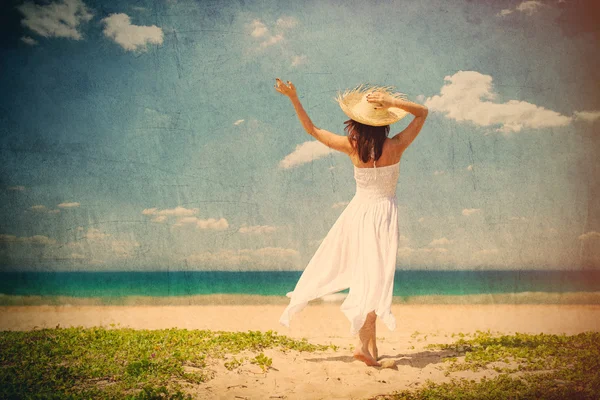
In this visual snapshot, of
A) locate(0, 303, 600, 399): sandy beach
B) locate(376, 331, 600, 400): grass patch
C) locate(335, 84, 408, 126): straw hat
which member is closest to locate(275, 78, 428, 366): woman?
locate(335, 84, 408, 126): straw hat

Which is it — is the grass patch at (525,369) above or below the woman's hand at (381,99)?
below

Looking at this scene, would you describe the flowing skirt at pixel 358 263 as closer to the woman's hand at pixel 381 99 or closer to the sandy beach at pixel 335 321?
the sandy beach at pixel 335 321

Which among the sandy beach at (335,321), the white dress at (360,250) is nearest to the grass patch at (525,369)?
the sandy beach at (335,321)

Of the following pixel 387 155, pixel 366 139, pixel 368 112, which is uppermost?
pixel 368 112

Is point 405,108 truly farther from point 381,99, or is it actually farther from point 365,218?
point 365,218

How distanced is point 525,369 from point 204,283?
3400 millimetres

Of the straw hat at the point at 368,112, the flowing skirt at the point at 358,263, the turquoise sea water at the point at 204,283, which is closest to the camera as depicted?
the flowing skirt at the point at 358,263

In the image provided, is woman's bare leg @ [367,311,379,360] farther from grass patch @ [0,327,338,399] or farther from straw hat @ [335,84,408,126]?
straw hat @ [335,84,408,126]

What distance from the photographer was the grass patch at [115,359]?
3975 millimetres

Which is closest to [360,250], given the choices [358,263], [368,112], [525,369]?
[358,263]

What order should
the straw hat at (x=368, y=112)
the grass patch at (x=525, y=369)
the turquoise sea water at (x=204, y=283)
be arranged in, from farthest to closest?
1. the turquoise sea water at (x=204, y=283)
2. the straw hat at (x=368, y=112)
3. the grass patch at (x=525, y=369)

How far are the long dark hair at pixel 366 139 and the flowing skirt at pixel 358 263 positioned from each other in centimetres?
36

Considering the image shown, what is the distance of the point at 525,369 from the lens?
437cm

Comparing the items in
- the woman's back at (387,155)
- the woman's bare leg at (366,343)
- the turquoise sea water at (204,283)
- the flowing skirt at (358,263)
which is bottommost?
the woman's bare leg at (366,343)
